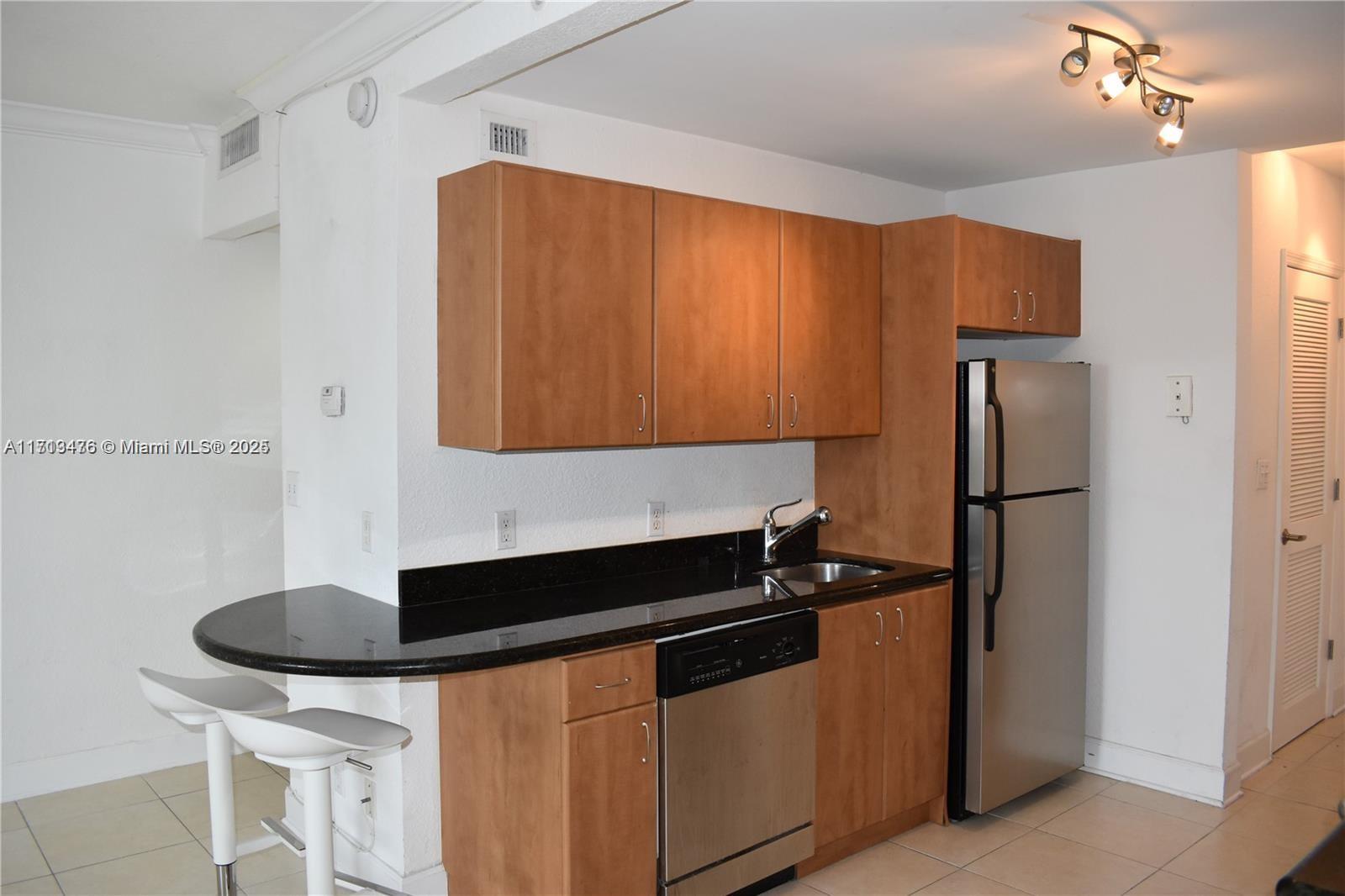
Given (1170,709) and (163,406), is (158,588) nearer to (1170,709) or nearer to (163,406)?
(163,406)

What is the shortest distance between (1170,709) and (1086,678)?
35 cm

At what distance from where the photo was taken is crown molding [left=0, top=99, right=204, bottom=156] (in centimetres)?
378

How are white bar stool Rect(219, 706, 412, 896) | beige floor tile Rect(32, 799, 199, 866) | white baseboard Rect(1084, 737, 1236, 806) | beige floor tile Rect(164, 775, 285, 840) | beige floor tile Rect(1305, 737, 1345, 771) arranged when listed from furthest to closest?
beige floor tile Rect(1305, 737, 1345, 771), white baseboard Rect(1084, 737, 1236, 806), beige floor tile Rect(164, 775, 285, 840), beige floor tile Rect(32, 799, 199, 866), white bar stool Rect(219, 706, 412, 896)

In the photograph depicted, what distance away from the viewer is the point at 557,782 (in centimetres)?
260

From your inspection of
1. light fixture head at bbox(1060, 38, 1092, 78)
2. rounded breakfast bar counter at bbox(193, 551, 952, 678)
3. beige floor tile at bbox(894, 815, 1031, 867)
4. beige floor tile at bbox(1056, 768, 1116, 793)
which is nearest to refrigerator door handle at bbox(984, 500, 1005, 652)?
rounded breakfast bar counter at bbox(193, 551, 952, 678)

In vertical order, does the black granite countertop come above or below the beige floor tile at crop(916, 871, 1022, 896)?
above

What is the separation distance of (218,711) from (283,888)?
1.07 metres

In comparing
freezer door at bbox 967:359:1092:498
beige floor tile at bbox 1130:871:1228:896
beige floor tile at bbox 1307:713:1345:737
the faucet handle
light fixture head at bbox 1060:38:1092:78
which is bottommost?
beige floor tile at bbox 1130:871:1228:896

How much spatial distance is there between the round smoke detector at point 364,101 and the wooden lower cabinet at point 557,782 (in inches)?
67.3

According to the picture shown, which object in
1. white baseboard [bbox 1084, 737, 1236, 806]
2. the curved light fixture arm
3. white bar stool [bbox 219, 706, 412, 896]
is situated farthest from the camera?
white baseboard [bbox 1084, 737, 1236, 806]

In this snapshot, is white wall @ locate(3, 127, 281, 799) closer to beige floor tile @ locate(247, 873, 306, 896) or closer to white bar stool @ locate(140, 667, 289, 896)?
beige floor tile @ locate(247, 873, 306, 896)

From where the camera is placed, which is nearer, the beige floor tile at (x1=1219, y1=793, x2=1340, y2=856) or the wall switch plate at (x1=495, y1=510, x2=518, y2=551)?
the wall switch plate at (x1=495, y1=510, x2=518, y2=551)

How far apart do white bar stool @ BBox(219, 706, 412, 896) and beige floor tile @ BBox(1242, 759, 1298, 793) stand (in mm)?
3424

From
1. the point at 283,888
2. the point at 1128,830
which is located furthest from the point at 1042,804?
the point at 283,888
